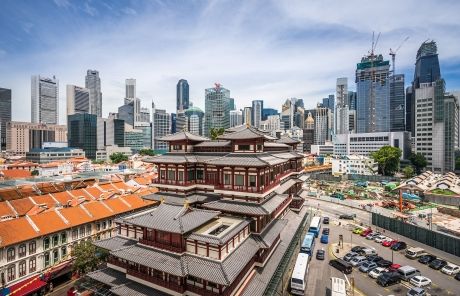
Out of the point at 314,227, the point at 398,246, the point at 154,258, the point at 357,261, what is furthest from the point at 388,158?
the point at 154,258

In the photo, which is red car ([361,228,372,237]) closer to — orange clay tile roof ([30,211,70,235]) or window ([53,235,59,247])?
orange clay tile roof ([30,211,70,235])

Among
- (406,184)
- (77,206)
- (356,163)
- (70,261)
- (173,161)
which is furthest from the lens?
(356,163)

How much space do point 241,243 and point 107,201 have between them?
34.5 m

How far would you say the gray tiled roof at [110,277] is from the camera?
28625 mm

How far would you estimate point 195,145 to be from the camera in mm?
39062

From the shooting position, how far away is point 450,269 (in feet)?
126

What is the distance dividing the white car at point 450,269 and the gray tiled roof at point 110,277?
46497 millimetres

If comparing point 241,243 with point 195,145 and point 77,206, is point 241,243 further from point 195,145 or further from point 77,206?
point 77,206

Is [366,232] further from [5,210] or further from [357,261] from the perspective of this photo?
[5,210]

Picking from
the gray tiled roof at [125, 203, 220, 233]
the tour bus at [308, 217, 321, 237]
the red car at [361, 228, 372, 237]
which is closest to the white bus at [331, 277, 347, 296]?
the gray tiled roof at [125, 203, 220, 233]

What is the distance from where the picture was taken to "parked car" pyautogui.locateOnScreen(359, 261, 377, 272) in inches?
1547

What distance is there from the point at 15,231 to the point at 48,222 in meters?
4.45

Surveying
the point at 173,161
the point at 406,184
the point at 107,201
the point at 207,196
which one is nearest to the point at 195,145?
the point at 173,161

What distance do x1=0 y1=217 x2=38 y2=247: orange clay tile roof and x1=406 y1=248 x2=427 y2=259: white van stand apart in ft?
198
